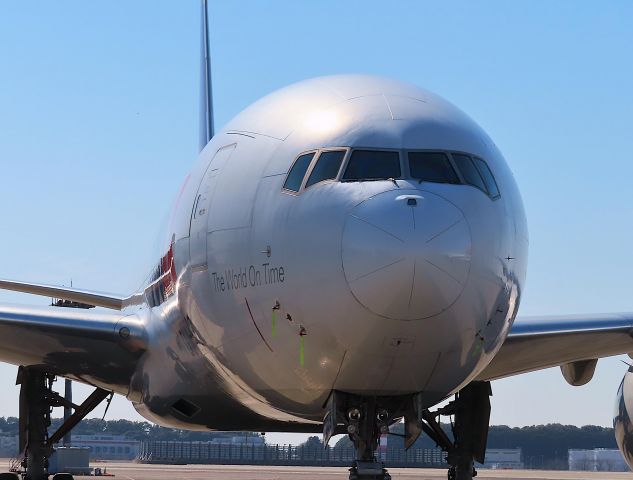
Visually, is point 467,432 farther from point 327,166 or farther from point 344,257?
point 344,257

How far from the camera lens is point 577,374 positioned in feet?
64.7

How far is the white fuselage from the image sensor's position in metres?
10.8

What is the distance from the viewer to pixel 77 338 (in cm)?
1742

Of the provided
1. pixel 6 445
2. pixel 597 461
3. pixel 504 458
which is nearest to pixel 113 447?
pixel 6 445

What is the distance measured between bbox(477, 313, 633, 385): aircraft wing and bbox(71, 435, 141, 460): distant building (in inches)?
2985

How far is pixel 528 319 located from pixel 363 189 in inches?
286

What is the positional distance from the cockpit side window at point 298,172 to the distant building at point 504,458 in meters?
61.0

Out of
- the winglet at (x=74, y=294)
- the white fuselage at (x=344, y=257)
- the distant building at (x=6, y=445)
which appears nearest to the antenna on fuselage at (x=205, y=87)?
the winglet at (x=74, y=294)

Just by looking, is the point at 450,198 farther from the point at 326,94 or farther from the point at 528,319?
the point at 528,319

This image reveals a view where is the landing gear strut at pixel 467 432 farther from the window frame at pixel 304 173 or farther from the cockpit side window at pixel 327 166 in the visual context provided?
the cockpit side window at pixel 327 166

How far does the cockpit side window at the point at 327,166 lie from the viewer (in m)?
11.6

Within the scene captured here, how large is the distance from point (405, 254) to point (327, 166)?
1.65 m

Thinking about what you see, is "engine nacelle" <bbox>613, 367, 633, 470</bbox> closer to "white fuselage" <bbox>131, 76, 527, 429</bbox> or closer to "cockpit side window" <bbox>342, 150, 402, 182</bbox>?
"white fuselage" <bbox>131, 76, 527, 429</bbox>

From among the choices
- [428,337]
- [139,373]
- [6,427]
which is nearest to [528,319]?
[139,373]
